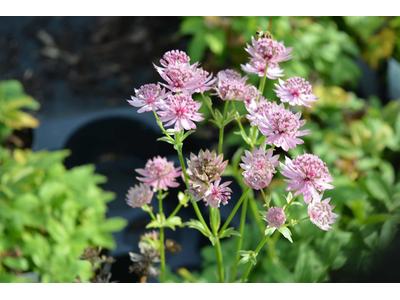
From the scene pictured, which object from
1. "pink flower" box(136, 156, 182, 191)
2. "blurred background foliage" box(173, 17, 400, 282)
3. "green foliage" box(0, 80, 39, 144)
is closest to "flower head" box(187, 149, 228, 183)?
"pink flower" box(136, 156, 182, 191)

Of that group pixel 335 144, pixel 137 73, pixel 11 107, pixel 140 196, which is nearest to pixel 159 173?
pixel 140 196

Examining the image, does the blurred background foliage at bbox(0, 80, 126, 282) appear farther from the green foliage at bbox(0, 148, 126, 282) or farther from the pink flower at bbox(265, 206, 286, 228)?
the pink flower at bbox(265, 206, 286, 228)

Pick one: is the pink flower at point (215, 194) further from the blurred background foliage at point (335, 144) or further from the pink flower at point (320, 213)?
the blurred background foliage at point (335, 144)

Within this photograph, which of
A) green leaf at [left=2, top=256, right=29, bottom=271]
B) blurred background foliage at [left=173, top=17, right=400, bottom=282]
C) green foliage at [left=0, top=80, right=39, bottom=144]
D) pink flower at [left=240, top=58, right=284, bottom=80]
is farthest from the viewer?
green foliage at [left=0, top=80, right=39, bottom=144]

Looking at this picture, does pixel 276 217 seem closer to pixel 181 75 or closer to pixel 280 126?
pixel 280 126

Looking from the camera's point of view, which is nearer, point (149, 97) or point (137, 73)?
point (149, 97)

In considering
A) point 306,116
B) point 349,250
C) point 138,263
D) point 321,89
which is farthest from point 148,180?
point 321,89
